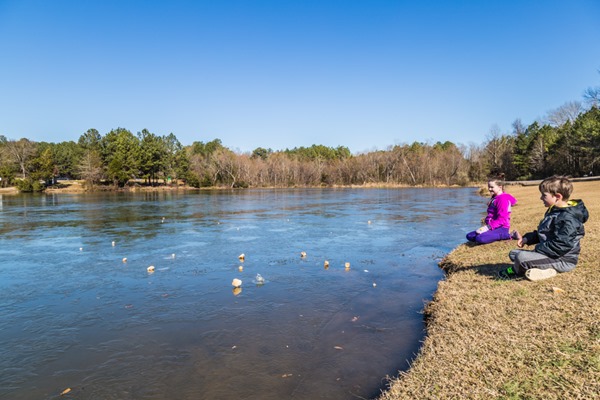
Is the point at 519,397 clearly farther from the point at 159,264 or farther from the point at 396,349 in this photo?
the point at 159,264

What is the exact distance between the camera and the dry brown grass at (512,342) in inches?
158

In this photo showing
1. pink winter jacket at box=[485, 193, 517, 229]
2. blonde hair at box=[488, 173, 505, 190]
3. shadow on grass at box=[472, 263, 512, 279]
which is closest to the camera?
shadow on grass at box=[472, 263, 512, 279]

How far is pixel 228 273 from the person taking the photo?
460 inches

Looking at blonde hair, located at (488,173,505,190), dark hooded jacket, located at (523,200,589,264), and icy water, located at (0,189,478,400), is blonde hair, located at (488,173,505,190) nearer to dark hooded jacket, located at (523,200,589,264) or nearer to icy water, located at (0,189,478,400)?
icy water, located at (0,189,478,400)

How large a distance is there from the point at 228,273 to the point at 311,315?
4418mm

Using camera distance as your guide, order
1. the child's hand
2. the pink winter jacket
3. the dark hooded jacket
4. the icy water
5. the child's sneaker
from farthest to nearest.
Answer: the pink winter jacket < the child's sneaker < the child's hand < the dark hooded jacket < the icy water

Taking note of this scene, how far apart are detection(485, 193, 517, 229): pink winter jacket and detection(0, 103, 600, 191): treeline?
193 ft

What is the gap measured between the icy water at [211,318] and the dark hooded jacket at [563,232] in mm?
2685

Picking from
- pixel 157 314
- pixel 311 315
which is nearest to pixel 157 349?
pixel 157 314

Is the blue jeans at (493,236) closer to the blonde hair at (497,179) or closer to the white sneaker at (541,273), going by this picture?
the blonde hair at (497,179)

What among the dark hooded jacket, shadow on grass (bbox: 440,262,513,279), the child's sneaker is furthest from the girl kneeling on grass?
the dark hooded jacket

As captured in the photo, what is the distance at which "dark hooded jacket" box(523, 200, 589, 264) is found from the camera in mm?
6471

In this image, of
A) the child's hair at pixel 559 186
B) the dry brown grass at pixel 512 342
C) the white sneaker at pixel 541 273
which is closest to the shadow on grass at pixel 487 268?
the dry brown grass at pixel 512 342

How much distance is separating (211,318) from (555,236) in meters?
6.69
